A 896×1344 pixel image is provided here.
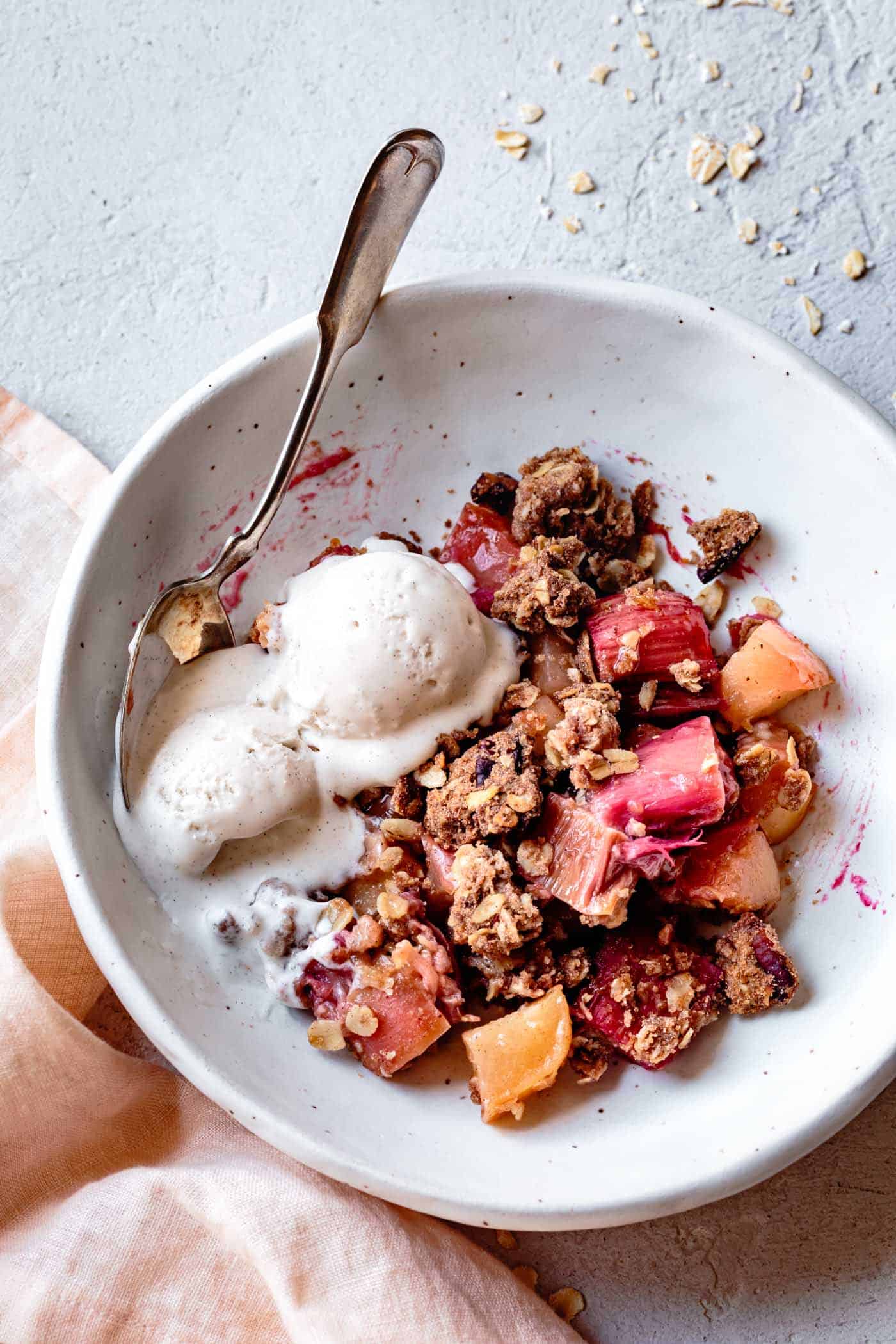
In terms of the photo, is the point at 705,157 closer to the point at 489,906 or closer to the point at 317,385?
the point at 317,385

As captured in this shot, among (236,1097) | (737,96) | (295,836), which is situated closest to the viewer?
(236,1097)

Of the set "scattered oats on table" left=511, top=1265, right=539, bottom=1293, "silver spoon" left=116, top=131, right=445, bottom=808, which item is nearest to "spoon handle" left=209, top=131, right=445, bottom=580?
"silver spoon" left=116, top=131, right=445, bottom=808

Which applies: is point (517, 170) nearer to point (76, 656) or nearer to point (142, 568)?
point (142, 568)

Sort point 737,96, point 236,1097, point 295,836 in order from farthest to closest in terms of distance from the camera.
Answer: point 737,96, point 295,836, point 236,1097

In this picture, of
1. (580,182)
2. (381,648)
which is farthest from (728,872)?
(580,182)

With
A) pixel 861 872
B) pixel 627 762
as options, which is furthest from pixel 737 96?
pixel 861 872

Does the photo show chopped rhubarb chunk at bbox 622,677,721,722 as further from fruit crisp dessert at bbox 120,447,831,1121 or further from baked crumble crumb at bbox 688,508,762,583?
baked crumble crumb at bbox 688,508,762,583
